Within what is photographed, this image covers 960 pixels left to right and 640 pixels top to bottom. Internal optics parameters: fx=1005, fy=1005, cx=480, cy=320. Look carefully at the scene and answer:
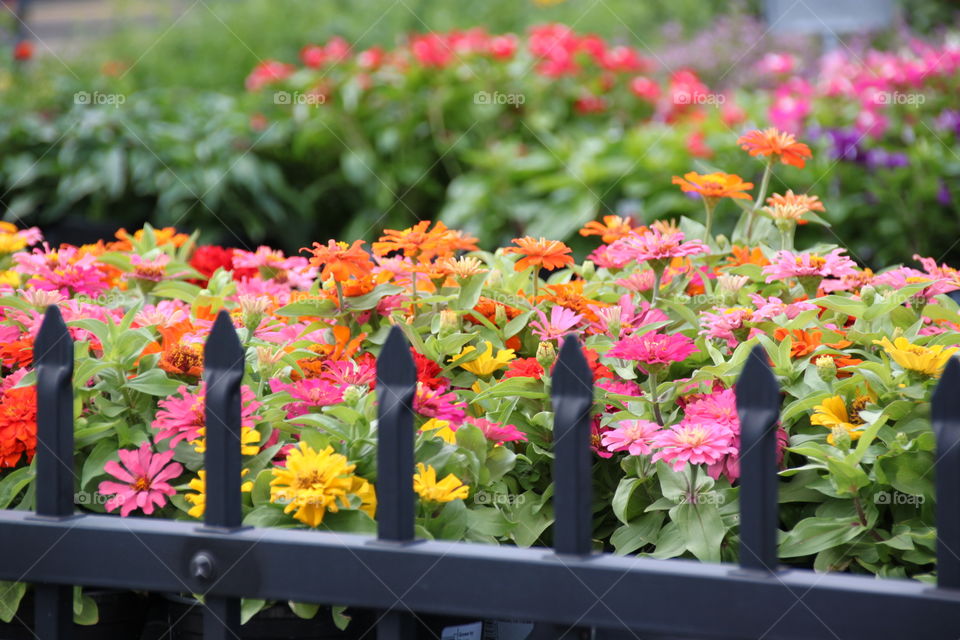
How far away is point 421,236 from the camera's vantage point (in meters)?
1.65

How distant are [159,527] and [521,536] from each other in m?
0.50

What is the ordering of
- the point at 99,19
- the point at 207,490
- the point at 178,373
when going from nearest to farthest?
the point at 207,490, the point at 178,373, the point at 99,19

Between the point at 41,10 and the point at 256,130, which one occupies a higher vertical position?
the point at 41,10

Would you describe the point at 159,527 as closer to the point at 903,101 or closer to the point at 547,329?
the point at 547,329

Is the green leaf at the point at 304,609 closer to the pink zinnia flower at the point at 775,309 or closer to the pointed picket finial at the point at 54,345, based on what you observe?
the pointed picket finial at the point at 54,345

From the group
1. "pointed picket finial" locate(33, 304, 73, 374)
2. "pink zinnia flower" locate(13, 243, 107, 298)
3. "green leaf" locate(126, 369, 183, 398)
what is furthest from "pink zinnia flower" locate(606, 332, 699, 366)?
"pink zinnia flower" locate(13, 243, 107, 298)

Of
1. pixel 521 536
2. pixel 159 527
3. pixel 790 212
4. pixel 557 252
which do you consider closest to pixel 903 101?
pixel 790 212

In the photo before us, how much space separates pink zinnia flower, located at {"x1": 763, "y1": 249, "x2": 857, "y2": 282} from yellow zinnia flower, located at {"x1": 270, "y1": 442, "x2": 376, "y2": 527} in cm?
78

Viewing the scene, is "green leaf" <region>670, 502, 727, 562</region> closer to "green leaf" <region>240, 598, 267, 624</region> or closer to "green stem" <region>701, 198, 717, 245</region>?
"green leaf" <region>240, 598, 267, 624</region>

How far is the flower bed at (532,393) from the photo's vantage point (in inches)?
52.7

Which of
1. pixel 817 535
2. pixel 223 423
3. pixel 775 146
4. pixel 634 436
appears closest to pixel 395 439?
pixel 223 423

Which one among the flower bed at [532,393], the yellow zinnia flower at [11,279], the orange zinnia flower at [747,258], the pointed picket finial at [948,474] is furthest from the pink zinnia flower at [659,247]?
the yellow zinnia flower at [11,279]

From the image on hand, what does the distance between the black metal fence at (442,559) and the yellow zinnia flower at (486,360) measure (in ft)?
1.00

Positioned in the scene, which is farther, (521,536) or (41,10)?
(41,10)
